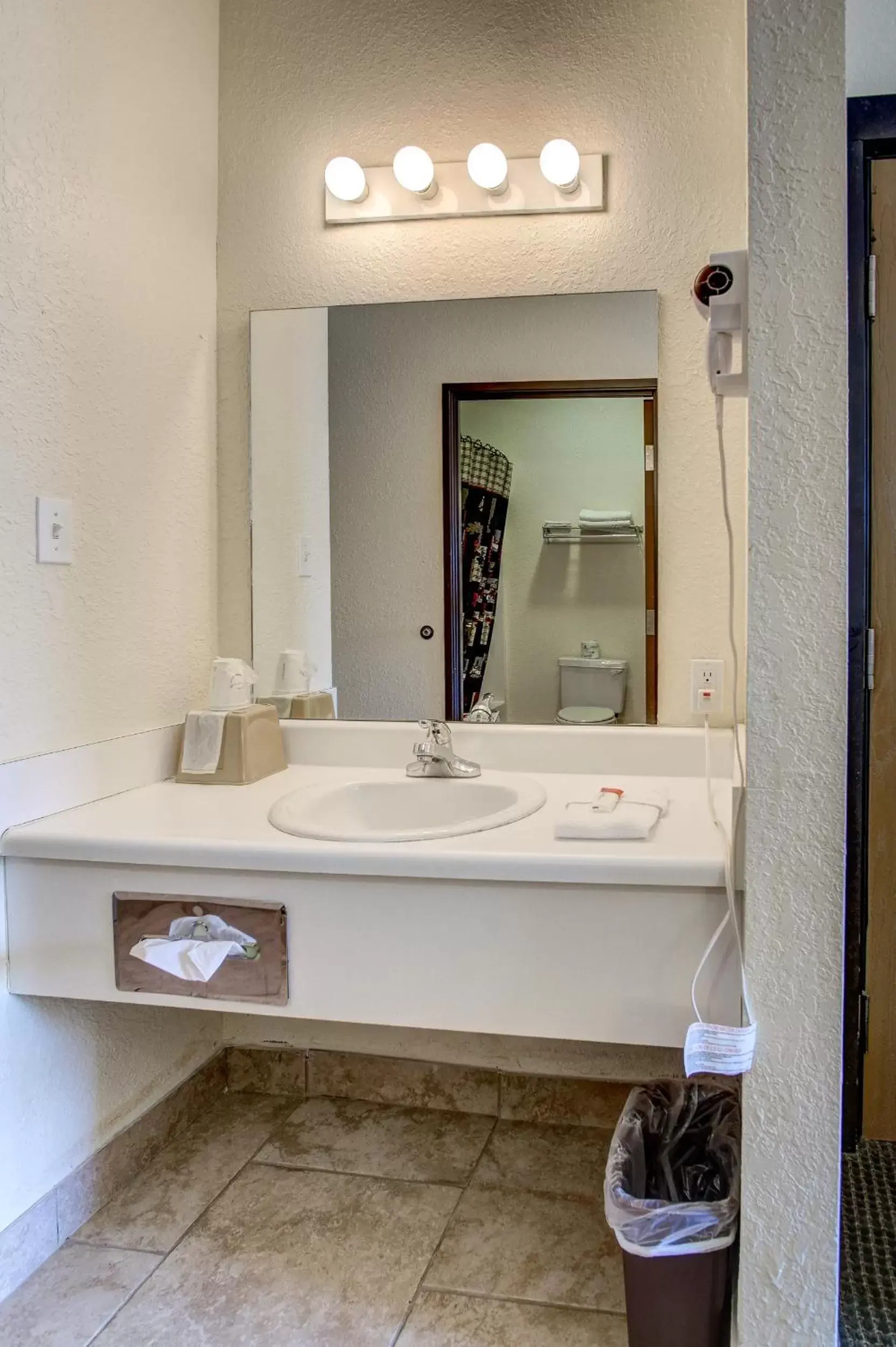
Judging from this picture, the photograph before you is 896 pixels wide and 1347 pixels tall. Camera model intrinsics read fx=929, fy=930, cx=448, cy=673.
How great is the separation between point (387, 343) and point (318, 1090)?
1.58 metres

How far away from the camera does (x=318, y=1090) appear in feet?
6.58

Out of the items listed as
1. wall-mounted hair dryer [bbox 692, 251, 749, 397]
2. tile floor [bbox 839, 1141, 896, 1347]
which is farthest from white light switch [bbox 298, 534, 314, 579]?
tile floor [bbox 839, 1141, 896, 1347]

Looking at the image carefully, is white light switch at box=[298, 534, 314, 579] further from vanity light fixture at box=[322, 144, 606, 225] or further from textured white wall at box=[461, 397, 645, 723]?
vanity light fixture at box=[322, 144, 606, 225]

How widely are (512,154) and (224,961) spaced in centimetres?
158

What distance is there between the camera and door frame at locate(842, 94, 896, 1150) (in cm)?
176

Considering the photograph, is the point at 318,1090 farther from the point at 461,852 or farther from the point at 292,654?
the point at 461,852

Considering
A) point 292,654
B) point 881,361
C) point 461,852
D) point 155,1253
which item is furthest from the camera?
point 292,654

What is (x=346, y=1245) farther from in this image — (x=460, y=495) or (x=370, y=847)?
(x=460, y=495)

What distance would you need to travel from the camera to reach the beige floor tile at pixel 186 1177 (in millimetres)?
1536

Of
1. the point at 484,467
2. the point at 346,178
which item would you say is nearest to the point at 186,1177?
the point at 484,467

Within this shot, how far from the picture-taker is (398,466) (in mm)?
1866

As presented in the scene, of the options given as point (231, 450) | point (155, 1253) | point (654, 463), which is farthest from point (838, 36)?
point (155, 1253)

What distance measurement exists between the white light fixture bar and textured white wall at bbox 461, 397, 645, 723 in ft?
1.26

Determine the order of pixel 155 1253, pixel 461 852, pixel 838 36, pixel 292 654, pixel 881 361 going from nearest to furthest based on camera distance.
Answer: pixel 838 36 → pixel 461 852 → pixel 155 1253 → pixel 881 361 → pixel 292 654
